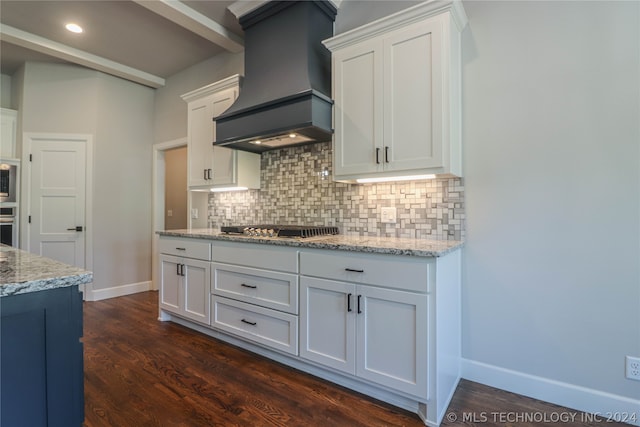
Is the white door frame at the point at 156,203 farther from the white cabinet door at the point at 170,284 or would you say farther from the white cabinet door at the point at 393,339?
the white cabinet door at the point at 393,339

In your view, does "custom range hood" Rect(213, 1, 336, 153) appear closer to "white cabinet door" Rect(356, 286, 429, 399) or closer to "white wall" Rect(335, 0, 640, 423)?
"white wall" Rect(335, 0, 640, 423)

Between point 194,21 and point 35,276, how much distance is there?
263 centimetres

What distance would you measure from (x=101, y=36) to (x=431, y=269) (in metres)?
3.95

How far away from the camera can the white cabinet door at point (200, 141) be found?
10.6 feet

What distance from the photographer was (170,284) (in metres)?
3.08

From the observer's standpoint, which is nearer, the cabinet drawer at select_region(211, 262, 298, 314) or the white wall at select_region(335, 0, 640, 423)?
the white wall at select_region(335, 0, 640, 423)

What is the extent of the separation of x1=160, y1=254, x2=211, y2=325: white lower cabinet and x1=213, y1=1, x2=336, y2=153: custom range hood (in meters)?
1.14

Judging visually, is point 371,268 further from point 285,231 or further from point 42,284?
point 42,284

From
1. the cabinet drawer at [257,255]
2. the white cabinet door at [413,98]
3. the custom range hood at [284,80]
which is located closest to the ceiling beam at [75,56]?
the custom range hood at [284,80]

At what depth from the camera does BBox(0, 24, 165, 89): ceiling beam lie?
3215 mm

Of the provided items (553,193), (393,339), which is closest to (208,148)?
(393,339)

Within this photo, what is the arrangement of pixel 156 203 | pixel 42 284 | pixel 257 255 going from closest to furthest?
pixel 42 284, pixel 257 255, pixel 156 203

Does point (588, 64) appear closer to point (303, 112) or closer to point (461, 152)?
point (461, 152)

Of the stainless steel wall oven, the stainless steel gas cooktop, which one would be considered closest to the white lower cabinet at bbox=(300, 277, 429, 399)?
the stainless steel gas cooktop
